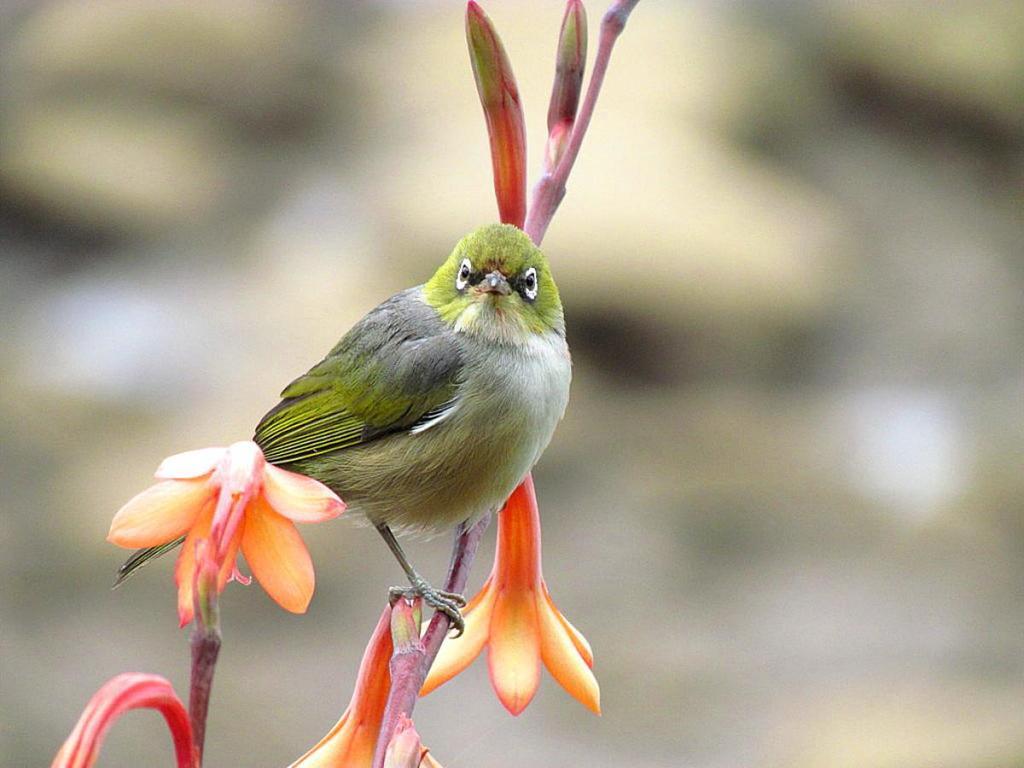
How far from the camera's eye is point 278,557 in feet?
3.57

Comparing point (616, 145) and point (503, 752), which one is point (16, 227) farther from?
point (503, 752)

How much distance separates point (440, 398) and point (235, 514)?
4.09ft

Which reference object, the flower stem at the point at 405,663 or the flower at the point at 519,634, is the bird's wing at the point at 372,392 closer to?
the flower at the point at 519,634

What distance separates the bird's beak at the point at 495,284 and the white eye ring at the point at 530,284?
3 cm

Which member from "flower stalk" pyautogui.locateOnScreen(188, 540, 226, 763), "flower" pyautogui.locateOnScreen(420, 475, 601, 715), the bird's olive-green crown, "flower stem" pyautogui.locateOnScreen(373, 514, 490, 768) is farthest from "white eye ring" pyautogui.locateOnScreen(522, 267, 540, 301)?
"flower stalk" pyautogui.locateOnScreen(188, 540, 226, 763)

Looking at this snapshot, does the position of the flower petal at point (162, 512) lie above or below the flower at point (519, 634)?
above

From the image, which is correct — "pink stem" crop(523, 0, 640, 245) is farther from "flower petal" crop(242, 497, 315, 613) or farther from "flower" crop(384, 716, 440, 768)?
"flower" crop(384, 716, 440, 768)

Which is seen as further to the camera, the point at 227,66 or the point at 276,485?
the point at 227,66

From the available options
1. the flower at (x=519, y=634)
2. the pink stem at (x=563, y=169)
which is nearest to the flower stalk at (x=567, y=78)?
the pink stem at (x=563, y=169)

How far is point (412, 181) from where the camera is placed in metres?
8.12

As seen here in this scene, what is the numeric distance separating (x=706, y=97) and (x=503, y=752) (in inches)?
186

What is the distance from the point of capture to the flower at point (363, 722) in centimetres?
135

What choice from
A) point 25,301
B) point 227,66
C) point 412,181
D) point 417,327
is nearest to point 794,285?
point 412,181

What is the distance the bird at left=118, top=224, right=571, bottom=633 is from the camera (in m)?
2.14
